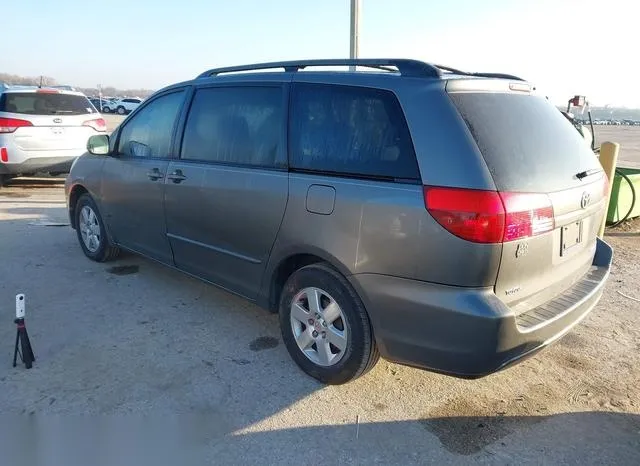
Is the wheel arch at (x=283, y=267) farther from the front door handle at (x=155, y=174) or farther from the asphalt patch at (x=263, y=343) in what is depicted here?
the front door handle at (x=155, y=174)

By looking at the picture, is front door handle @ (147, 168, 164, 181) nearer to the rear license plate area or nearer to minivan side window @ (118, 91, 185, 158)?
minivan side window @ (118, 91, 185, 158)

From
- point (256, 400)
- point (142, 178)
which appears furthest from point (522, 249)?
point (142, 178)

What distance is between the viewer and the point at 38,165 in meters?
8.70

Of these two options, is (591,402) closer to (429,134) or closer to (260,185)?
(429,134)

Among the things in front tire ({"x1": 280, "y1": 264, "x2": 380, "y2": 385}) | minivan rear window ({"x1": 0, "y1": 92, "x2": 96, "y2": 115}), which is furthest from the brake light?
Result: front tire ({"x1": 280, "y1": 264, "x2": 380, "y2": 385})

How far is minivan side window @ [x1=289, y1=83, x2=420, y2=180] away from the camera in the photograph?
2.61m

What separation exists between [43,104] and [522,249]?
29.4ft

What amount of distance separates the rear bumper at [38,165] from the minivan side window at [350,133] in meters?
7.15

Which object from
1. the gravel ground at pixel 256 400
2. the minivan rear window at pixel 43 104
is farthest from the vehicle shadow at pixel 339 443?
the minivan rear window at pixel 43 104

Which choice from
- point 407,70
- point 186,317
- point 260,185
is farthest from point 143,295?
point 407,70

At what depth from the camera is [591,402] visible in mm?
2982

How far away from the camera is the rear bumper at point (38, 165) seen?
28.1 feet

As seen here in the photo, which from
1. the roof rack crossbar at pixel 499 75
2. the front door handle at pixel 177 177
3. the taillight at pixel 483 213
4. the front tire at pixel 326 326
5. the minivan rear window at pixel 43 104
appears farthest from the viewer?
the minivan rear window at pixel 43 104

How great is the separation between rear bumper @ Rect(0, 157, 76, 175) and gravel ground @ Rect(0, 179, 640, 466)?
5.22 m
